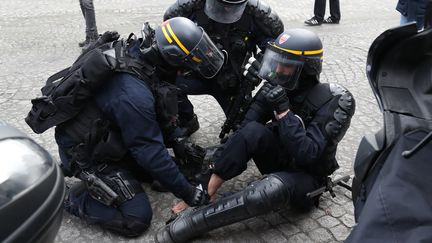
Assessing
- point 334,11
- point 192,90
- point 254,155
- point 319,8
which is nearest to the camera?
point 254,155

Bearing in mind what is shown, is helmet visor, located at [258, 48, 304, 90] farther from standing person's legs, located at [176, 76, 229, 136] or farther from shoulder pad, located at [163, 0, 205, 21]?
shoulder pad, located at [163, 0, 205, 21]

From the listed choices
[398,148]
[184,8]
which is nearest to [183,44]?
[184,8]

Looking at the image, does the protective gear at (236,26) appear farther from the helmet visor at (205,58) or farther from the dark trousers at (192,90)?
the helmet visor at (205,58)

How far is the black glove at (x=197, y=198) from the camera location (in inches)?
122

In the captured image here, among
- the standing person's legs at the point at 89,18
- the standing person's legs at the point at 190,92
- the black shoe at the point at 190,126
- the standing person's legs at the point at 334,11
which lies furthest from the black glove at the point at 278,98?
the standing person's legs at the point at 334,11

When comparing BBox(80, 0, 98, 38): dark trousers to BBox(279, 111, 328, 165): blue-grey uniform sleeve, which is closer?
BBox(279, 111, 328, 165): blue-grey uniform sleeve

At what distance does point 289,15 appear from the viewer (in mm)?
9398

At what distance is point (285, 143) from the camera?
3.04 m

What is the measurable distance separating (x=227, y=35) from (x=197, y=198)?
1.81m

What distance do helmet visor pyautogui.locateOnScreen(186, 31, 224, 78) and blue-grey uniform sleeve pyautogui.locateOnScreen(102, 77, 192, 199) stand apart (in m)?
0.38

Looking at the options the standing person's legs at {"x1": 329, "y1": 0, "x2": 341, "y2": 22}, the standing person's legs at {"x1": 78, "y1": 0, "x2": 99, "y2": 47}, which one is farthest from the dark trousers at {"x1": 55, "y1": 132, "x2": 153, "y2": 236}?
the standing person's legs at {"x1": 329, "y1": 0, "x2": 341, "y2": 22}

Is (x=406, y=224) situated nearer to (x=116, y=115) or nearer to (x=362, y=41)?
(x=116, y=115)

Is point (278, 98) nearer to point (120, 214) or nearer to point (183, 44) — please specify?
point (183, 44)

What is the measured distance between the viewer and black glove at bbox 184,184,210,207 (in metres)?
3.10
